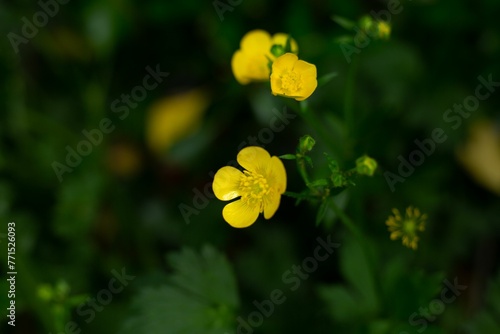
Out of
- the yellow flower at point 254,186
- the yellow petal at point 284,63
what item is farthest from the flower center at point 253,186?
the yellow petal at point 284,63

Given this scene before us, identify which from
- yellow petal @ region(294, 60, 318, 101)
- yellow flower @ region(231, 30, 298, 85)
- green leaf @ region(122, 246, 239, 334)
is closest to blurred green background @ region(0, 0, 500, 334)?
green leaf @ region(122, 246, 239, 334)

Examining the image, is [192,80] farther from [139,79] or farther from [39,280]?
[39,280]

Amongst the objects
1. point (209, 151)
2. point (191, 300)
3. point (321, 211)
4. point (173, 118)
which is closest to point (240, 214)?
point (321, 211)

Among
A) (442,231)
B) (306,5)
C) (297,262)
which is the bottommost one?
(442,231)

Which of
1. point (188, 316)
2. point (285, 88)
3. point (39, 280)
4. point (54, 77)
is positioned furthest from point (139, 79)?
point (285, 88)

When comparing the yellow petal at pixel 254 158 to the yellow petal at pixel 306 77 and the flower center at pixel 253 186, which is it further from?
the yellow petal at pixel 306 77
